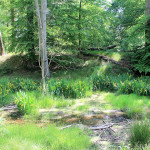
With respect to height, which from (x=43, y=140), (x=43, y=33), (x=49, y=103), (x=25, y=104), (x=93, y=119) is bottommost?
(x=93, y=119)

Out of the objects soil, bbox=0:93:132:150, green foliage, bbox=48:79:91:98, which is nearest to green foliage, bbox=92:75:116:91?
green foliage, bbox=48:79:91:98

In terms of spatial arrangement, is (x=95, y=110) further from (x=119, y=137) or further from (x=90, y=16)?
(x=90, y=16)

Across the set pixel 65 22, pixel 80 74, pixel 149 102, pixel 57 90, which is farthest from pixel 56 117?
pixel 65 22

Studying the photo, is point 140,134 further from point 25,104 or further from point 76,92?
point 76,92

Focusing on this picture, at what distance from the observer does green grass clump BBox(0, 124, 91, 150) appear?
2.59 metres

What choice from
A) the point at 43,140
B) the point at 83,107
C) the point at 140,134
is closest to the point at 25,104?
the point at 83,107

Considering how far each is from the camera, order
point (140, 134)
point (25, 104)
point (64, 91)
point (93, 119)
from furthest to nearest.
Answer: point (64, 91)
point (25, 104)
point (93, 119)
point (140, 134)

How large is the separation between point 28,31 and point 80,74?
13.5ft

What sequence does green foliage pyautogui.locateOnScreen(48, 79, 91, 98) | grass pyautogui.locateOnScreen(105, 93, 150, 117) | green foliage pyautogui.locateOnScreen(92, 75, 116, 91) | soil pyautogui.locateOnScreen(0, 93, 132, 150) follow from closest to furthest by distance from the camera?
soil pyautogui.locateOnScreen(0, 93, 132, 150), grass pyautogui.locateOnScreen(105, 93, 150, 117), green foliage pyautogui.locateOnScreen(48, 79, 91, 98), green foliage pyautogui.locateOnScreen(92, 75, 116, 91)

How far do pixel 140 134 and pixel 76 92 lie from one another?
3738 mm

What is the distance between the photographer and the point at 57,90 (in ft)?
21.1

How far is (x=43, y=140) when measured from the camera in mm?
2887

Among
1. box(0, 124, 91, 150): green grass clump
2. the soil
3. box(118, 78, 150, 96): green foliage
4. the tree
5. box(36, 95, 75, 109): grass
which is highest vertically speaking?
the tree

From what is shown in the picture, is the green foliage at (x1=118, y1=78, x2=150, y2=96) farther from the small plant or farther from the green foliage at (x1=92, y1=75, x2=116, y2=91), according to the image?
the small plant
